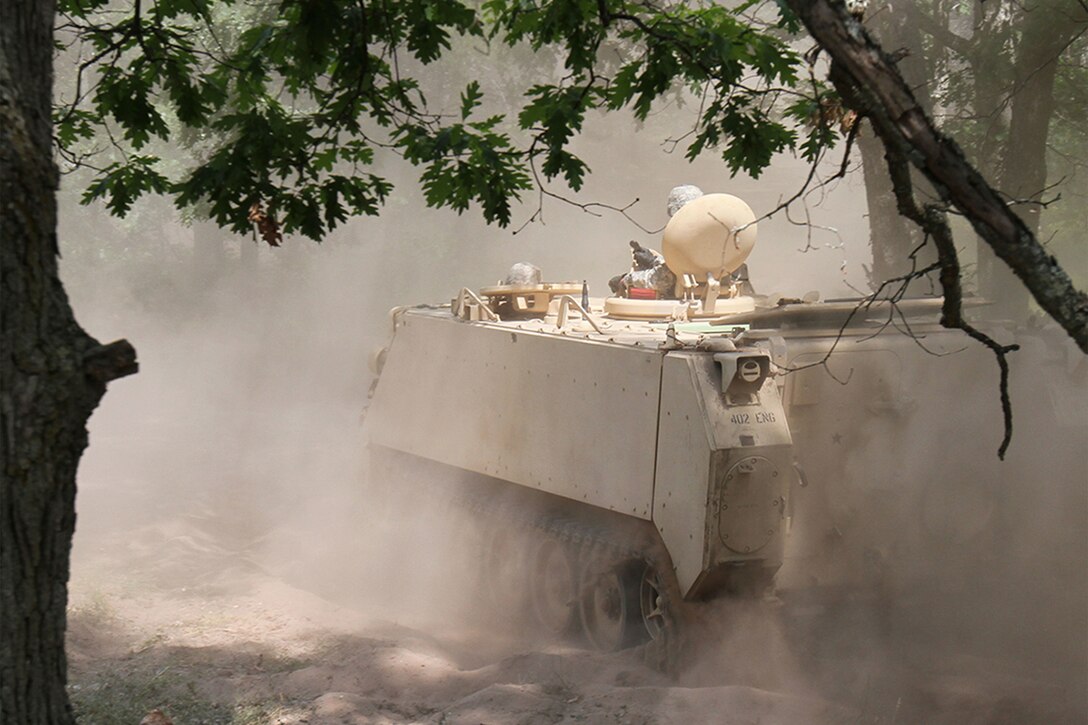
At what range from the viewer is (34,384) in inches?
142

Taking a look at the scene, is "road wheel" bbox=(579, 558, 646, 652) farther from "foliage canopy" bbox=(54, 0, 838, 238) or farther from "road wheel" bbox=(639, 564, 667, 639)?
"foliage canopy" bbox=(54, 0, 838, 238)

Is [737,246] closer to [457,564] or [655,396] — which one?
[655,396]

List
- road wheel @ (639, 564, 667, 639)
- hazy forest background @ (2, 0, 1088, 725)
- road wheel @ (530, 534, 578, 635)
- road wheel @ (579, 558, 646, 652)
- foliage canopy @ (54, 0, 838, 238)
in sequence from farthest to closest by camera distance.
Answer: road wheel @ (530, 534, 578, 635) → road wheel @ (579, 558, 646, 652) → road wheel @ (639, 564, 667, 639) → hazy forest background @ (2, 0, 1088, 725) → foliage canopy @ (54, 0, 838, 238)

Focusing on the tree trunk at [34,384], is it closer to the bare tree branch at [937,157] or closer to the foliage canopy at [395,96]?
the foliage canopy at [395,96]

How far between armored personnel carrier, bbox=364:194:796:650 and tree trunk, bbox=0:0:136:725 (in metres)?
3.97

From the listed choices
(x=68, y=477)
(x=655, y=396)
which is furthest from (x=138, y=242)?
(x=68, y=477)

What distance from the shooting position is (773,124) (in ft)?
18.4

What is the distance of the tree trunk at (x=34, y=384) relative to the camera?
358 centimetres

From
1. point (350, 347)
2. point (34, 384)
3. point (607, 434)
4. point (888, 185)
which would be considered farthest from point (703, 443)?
point (350, 347)

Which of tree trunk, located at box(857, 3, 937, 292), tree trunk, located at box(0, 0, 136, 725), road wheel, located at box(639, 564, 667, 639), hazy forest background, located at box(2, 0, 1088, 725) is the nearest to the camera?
tree trunk, located at box(0, 0, 136, 725)

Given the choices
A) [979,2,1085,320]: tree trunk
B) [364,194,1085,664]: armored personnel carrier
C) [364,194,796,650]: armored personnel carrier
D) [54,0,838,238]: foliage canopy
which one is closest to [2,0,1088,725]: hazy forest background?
[979,2,1085,320]: tree trunk

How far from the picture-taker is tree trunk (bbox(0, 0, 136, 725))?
3.58 meters

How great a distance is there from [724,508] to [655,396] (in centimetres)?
81

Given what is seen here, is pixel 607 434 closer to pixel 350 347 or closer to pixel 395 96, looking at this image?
pixel 395 96
